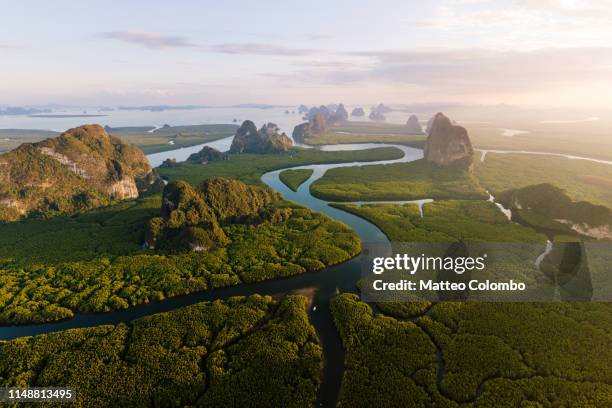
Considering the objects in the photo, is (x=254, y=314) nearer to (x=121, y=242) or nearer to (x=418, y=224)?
(x=121, y=242)

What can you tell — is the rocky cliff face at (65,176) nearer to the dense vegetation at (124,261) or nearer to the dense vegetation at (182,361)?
the dense vegetation at (124,261)

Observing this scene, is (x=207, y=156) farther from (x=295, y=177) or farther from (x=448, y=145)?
(x=448, y=145)

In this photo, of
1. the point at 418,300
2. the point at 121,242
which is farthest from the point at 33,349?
the point at 418,300

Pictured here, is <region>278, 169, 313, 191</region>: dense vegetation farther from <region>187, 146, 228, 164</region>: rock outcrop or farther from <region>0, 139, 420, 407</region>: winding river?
<region>0, 139, 420, 407</region>: winding river

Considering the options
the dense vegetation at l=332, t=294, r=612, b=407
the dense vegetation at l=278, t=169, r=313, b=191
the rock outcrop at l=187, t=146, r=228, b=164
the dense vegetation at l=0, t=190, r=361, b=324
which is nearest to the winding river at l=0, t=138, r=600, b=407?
the dense vegetation at l=0, t=190, r=361, b=324
